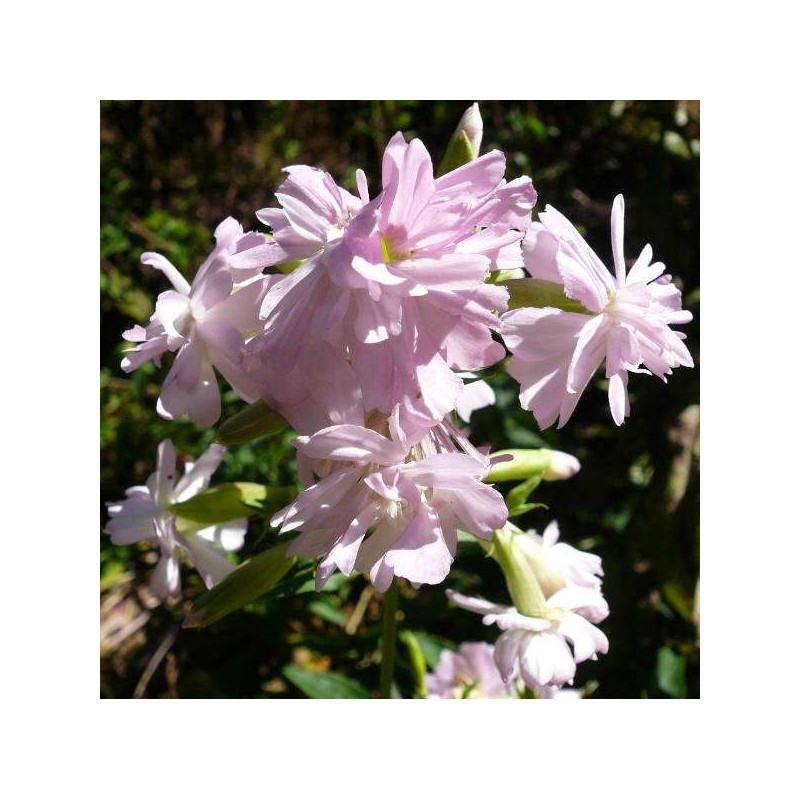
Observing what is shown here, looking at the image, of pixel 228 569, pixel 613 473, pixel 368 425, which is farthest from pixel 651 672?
pixel 368 425

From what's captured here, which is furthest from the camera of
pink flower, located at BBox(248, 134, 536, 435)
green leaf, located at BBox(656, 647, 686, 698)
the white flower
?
green leaf, located at BBox(656, 647, 686, 698)

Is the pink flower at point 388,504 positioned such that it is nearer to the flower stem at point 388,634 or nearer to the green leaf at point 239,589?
the green leaf at point 239,589

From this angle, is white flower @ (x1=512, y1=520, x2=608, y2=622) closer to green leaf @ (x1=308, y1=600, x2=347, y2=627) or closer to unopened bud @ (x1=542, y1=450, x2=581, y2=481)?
unopened bud @ (x1=542, y1=450, x2=581, y2=481)

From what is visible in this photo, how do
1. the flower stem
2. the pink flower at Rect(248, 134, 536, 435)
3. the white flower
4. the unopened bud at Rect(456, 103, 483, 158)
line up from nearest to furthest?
the pink flower at Rect(248, 134, 536, 435)
the unopened bud at Rect(456, 103, 483, 158)
the white flower
the flower stem

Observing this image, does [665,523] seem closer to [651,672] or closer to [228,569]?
[651,672]

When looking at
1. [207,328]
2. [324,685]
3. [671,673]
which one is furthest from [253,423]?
[671,673]

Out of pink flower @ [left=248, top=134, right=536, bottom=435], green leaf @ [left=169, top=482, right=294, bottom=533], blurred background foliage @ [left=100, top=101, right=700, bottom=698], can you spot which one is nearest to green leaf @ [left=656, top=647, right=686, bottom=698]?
blurred background foliage @ [left=100, top=101, right=700, bottom=698]

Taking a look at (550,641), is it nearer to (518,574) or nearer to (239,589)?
(518,574)

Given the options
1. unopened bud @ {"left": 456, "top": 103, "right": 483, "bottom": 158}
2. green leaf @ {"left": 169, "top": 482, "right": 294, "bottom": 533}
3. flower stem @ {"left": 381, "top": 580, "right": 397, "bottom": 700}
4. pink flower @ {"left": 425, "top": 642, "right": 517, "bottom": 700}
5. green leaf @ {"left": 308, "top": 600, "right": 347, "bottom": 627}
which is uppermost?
unopened bud @ {"left": 456, "top": 103, "right": 483, "bottom": 158}
